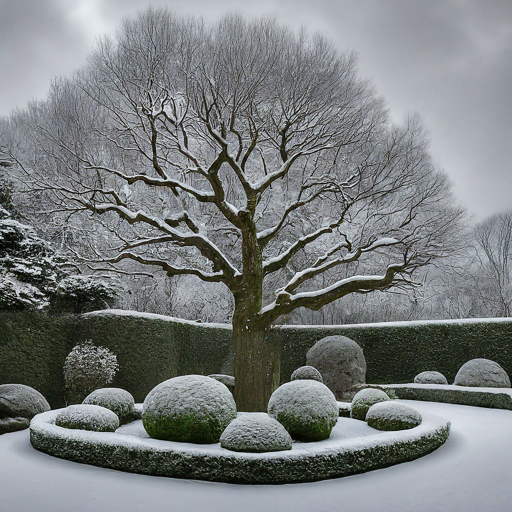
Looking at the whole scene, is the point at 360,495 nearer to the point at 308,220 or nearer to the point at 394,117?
the point at 308,220

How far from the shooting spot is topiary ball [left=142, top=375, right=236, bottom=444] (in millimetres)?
5133

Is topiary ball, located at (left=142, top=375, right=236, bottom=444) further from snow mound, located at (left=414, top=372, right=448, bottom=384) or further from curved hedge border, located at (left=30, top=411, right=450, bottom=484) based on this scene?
snow mound, located at (left=414, top=372, right=448, bottom=384)

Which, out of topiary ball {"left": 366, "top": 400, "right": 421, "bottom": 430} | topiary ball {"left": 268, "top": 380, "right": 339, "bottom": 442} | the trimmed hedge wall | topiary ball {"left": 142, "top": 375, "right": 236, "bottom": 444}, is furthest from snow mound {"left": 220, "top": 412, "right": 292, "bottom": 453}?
the trimmed hedge wall

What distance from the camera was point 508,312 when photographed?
18.7 metres

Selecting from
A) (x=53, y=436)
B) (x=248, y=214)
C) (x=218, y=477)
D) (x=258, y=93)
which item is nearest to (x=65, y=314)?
(x=248, y=214)

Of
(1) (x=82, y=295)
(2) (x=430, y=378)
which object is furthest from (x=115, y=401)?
(2) (x=430, y=378)

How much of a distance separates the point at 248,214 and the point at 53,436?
5.44 m

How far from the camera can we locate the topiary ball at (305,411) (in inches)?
223

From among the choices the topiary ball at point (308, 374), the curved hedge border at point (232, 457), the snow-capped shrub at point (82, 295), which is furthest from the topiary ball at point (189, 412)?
the snow-capped shrub at point (82, 295)

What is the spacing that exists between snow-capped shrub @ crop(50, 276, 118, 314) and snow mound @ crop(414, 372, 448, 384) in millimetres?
8308

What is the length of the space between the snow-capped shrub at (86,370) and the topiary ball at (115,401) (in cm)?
290

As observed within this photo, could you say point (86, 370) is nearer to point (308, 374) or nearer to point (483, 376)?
point (308, 374)

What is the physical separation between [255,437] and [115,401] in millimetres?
2990

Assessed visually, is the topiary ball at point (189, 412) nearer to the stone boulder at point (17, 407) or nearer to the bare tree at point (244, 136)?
the stone boulder at point (17, 407)
